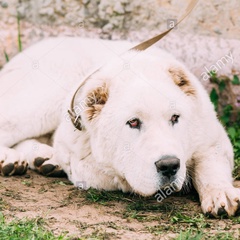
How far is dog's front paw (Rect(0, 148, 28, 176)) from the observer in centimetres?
522

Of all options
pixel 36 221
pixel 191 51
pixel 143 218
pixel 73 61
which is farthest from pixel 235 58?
pixel 36 221

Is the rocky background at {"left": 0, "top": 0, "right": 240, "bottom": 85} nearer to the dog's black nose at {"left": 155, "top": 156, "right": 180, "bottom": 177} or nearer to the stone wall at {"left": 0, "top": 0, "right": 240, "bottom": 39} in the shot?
the stone wall at {"left": 0, "top": 0, "right": 240, "bottom": 39}

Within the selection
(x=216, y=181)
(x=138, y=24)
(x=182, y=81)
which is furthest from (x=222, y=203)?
(x=138, y=24)

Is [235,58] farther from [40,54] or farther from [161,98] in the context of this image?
[161,98]

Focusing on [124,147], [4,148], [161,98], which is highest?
[161,98]

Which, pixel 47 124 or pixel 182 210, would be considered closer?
pixel 182 210

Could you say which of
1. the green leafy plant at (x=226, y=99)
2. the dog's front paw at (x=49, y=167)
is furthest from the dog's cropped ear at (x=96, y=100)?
the green leafy plant at (x=226, y=99)

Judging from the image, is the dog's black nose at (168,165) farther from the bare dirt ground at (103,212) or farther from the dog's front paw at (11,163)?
the dog's front paw at (11,163)

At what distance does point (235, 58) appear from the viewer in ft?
21.6

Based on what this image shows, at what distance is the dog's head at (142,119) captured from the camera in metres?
4.15

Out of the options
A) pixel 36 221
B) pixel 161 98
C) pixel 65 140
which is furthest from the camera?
pixel 65 140

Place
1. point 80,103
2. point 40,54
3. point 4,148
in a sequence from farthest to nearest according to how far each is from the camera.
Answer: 1. point 40,54
2. point 4,148
3. point 80,103

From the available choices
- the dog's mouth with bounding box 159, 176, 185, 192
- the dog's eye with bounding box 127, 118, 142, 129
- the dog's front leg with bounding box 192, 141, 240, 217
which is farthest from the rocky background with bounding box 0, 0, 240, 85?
the dog's mouth with bounding box 159, 176, 185, 192

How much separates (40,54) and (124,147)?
194 centimetres
